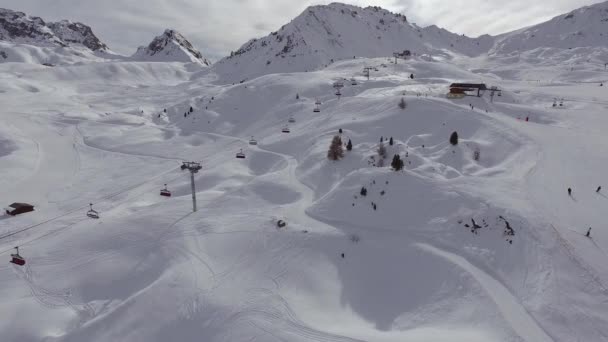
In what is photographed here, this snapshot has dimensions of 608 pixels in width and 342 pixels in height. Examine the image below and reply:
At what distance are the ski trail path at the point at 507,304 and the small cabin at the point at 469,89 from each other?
47654mm

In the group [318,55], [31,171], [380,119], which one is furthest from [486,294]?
[318,55]

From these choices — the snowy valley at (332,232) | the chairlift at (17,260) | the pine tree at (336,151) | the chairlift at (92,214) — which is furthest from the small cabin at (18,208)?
the pine tree at (336,151)

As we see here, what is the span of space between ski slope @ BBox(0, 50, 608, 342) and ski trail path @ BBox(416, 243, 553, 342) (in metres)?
0.10

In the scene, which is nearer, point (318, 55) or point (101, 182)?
point (101, 182)

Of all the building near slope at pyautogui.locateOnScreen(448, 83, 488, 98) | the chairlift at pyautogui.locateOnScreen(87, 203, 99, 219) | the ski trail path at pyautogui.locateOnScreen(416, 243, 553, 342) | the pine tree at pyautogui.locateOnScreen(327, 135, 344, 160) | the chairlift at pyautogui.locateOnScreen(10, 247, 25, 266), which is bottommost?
the chairlift at pyautogui.locateOnScreen(10, 247, 25, 266)

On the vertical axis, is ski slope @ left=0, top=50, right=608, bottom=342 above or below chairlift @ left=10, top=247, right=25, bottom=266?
above

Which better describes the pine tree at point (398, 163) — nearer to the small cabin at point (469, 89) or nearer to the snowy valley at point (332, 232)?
the snowy valley at point (332, 232)

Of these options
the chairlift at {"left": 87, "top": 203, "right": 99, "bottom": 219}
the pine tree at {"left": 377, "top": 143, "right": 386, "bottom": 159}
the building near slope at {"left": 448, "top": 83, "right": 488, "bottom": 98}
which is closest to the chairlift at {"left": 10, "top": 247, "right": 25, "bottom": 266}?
the chairlift at {"left": 87, "top": 203, "right": 99, "bottom": 219}

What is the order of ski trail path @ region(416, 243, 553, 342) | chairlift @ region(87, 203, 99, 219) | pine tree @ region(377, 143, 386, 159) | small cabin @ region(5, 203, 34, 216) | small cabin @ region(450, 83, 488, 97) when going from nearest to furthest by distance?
ski trail path @ region(416, 243, 553, 342) < chairlift @ region(87, 203, 99, 219) < small cabin @ region(5, 203, 34, 216) < pine tree @ region(377, 143, 386, 159) < small cabin @ region(450, 83, 488, 97)

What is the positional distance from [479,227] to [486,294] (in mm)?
7218

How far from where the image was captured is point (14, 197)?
4447 centimetres

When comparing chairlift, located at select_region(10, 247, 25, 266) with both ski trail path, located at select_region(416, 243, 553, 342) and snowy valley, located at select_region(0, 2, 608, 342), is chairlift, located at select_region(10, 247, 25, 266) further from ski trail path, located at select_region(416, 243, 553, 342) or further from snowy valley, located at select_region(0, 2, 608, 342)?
ski trail path, located at select_region(416, 243, 553, 342)

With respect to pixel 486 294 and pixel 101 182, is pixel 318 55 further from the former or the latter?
pixel 486 294

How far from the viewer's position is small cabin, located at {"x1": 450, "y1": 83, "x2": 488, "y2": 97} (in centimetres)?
6562
